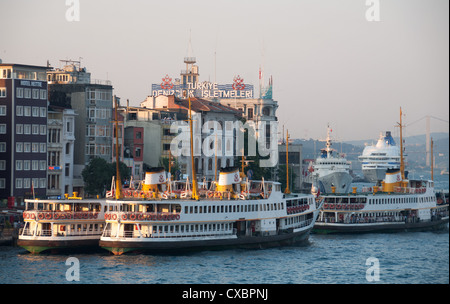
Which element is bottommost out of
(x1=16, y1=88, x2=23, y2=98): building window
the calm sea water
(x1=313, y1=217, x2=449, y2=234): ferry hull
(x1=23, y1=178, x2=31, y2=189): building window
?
the calm sea water

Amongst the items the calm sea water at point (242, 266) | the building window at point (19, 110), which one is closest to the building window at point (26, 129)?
the building window at point (19, 110)

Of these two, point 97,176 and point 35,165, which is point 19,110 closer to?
point 35,165

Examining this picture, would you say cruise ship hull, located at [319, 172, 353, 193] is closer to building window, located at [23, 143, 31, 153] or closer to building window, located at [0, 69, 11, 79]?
building window, located at [23, 143, 31, 153]

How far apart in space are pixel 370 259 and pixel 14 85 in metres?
40.8

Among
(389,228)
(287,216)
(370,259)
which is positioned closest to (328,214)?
(389,228)

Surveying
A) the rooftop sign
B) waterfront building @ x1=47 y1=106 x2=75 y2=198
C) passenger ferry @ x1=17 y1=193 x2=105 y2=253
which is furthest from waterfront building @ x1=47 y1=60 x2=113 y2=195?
the rooftop sign

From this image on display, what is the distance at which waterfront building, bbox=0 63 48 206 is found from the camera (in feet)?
340

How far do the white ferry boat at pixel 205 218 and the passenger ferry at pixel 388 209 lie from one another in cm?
1196

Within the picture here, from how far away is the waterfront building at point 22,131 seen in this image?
10356 centimetres

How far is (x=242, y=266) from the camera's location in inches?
3051

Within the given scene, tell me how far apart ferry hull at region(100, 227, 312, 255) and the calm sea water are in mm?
651

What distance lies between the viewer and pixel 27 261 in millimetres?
77125

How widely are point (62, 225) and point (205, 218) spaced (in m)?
11.2

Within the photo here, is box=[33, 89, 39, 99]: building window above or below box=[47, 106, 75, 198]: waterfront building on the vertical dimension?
above
